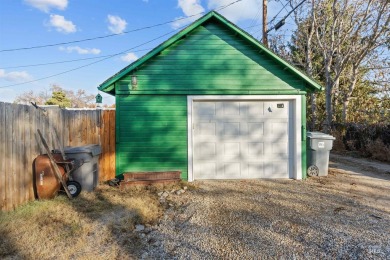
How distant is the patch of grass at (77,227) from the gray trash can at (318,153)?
4.68 meters

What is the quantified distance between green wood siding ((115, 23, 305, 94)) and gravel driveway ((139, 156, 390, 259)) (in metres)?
2.53

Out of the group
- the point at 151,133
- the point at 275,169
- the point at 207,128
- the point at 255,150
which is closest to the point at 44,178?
the point at 151,133

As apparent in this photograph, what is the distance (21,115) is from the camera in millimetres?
5152

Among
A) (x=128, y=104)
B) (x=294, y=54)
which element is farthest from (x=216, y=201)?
(x=294, y=54)

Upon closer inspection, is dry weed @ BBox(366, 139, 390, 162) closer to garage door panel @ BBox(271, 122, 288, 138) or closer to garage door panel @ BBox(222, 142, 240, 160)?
garage door panel @ BBox(271, 122, 288, 138)

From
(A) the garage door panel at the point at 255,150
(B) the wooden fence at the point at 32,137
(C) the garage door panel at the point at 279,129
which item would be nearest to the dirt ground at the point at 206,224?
(B) the wooden fence at the point at 32,137

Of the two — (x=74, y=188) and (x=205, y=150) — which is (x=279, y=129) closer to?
(x=205, y=150)

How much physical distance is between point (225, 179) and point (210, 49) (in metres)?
3.50

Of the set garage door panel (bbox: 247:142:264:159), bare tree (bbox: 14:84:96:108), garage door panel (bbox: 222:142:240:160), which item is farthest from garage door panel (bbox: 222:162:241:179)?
bare tree (bbox: 14:84:96:108)

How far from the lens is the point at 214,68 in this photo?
746cm

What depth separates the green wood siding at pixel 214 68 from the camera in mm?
7371

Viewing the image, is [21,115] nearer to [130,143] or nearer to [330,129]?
[130,143]

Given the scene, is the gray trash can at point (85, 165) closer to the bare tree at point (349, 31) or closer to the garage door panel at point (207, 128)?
the garage door panel at point (207, 128)

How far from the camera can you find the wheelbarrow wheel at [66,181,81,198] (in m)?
5.87
